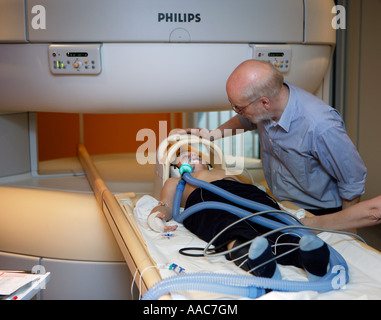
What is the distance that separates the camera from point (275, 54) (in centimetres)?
245

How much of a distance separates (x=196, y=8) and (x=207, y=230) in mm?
1208

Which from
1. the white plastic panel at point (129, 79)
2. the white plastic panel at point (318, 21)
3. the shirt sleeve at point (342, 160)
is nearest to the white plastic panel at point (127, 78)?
the white plastic panel at point (129, 79)

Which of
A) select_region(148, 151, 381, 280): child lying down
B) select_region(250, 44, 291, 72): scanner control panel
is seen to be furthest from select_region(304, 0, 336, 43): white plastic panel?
select_region(148, 151, 381, 280): child lying down

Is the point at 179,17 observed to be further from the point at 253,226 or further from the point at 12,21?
the point at 253,226

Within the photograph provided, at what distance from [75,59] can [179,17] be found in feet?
1.88

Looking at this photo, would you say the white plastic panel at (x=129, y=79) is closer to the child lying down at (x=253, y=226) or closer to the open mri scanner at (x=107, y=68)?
the open mri scanner at (x=107, y=68)

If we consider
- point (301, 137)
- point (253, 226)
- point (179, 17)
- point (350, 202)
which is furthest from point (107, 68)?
point (350, 202)

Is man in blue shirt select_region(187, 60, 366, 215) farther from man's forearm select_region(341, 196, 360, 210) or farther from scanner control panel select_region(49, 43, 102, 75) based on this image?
scanner control panel select_region(49, 43, 102, 75)

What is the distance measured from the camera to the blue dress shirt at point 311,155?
1847 mm

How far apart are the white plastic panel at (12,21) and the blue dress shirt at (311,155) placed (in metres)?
1.31
